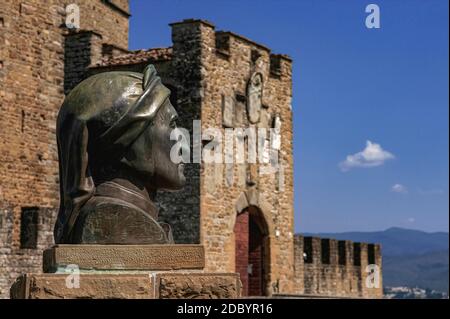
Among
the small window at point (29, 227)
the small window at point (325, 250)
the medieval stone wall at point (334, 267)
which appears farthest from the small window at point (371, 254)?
the small window at point (29, 227)

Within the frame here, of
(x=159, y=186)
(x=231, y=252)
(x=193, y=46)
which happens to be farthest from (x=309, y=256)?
(x=159, y=186)

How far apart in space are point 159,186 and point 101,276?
100cm

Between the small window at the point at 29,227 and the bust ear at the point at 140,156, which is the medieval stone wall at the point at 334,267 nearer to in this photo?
the small window at the point at 29,227

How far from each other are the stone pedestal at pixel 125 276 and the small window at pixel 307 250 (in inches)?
758

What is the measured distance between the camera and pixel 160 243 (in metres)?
5.84

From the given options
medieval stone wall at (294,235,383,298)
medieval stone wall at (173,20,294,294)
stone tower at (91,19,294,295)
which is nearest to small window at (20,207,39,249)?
stone tower at (91,19,294,295)

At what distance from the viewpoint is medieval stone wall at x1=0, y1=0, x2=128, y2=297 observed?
19047mm

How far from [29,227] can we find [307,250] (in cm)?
1006

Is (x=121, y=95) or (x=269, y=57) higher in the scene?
(x=269, y=57)

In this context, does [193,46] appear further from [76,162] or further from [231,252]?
[76,162]

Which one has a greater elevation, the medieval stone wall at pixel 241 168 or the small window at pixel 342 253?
the medieval stone wall at pixel 241 168

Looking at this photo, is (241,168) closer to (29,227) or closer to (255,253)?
(255,253)

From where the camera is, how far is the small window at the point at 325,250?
25.8 meters
